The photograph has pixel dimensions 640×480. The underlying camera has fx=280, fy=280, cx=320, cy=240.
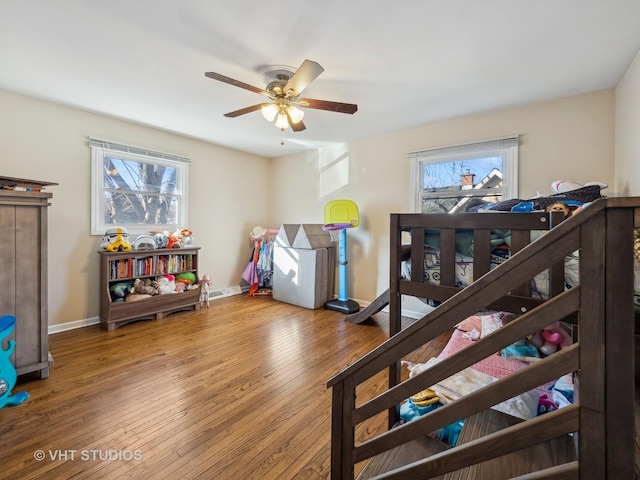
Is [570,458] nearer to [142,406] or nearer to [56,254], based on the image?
[142,406]

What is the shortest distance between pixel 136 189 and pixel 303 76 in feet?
9.28

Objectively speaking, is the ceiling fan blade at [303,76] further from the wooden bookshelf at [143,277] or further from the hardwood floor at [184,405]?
the wooden bookshelf at [143,277]

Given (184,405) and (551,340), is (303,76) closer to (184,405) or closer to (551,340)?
(184,405)

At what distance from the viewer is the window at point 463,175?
298 cm

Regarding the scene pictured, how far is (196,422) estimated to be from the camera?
169 cm

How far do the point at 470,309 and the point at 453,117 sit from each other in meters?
3.15

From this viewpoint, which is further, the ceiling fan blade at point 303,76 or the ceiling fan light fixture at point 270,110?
the ceiling fan light fixture at point 270,110

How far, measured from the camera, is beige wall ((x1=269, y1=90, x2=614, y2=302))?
262cm

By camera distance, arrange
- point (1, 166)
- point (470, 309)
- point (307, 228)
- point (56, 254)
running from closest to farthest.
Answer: point (470, 309) < point (1, 166) < point (56, 254) < point (307, 228)

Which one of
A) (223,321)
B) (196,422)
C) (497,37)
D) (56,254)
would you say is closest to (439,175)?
(497,37)

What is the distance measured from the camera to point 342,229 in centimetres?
390

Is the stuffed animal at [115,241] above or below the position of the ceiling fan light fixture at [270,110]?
below

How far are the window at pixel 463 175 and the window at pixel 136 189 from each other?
324cm

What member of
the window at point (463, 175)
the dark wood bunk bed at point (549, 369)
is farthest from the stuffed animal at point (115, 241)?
the window at point (463, 175)
